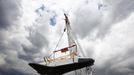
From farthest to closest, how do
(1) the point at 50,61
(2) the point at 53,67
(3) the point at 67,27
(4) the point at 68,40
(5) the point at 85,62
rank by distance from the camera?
1. (3) the point at 67,27
2. (4) the point at 68,40
3. (1) the point at 50,61
4. (2) the point at 53,67
5. (5) the point at 85,62

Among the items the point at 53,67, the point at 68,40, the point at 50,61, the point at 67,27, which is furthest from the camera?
the point at 67,27

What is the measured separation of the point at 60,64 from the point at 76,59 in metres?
3.92

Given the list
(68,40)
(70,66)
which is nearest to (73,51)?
(70,66)

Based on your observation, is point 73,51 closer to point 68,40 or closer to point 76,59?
point 76,59

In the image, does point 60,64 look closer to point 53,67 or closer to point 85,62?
point 53,67

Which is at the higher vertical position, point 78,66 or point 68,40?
point 68,40

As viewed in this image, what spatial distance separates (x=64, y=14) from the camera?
74062 millimetres

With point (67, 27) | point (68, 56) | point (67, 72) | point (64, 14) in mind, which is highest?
point (64, 14)

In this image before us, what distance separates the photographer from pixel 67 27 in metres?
72.8

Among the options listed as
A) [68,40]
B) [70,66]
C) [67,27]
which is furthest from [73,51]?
[67,27]

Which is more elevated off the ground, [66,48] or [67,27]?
[67,27]

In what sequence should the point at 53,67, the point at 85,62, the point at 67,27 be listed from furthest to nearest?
the point at 67,27 → the point at 53,67 → the point at 85,62

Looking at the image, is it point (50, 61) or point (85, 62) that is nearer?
point (85, 62)

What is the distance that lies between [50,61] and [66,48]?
5131 mm
